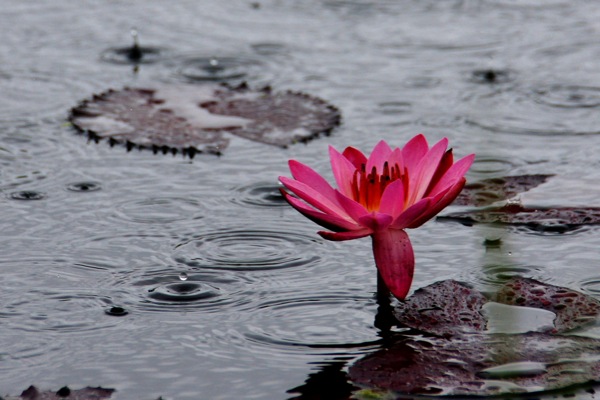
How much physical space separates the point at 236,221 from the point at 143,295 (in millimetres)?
517

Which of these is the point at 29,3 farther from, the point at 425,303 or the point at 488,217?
the point at 425,303

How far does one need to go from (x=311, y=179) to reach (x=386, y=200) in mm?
204

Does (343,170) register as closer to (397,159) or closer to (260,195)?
(397,159)

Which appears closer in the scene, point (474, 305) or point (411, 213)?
point (411, 213)

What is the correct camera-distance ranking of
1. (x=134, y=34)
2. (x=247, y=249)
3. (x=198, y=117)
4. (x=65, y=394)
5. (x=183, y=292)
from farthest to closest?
(x=134, y=34)
(x=198, y=117)
(x=247, y=249)
(x=183, y=292)
(x=65, y=394)

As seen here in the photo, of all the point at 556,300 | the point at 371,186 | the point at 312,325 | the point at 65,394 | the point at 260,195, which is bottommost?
the point at 65,394

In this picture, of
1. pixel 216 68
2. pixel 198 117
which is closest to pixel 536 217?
pixel 198 117

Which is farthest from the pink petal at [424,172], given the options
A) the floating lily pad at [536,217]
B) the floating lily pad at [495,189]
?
the floating lily pad at [495,189]

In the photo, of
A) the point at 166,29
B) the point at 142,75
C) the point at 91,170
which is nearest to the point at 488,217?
the point at 91,170

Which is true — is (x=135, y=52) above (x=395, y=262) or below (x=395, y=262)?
above

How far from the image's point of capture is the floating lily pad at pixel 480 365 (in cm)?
182

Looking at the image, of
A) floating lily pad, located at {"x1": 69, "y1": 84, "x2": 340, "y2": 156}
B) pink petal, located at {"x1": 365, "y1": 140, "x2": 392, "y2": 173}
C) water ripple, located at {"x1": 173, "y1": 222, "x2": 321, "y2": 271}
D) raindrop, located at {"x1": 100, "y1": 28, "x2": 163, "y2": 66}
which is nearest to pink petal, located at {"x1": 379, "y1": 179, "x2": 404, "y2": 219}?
pink petal, located at {"x1": 365, "y1": 140, "x2": 392, "y2": 173}

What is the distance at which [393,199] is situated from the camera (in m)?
1.98

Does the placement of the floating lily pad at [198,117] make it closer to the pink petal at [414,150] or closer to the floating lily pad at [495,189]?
the floating lily pad at [495,189]
